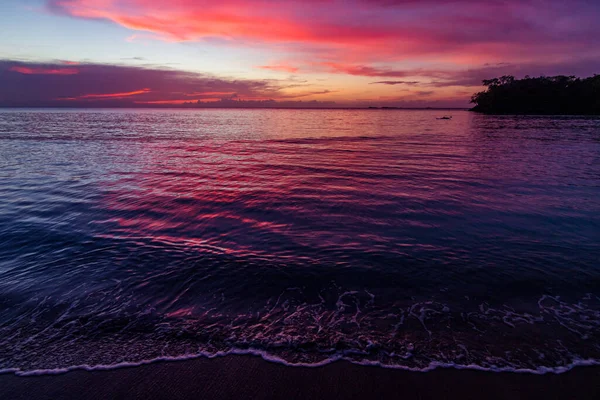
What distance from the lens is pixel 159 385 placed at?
13.8 feet

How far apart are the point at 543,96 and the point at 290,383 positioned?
182444mm

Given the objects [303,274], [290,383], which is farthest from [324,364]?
[303,274]

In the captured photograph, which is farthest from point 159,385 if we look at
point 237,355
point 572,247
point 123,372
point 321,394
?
point 572,247

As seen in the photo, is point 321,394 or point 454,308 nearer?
point 321,394

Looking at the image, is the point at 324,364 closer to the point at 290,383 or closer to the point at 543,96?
the point at 290,383

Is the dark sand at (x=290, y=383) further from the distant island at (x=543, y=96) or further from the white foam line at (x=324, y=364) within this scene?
the distant island at (x=543, y=96)

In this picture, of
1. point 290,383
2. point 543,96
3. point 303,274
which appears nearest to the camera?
point 290,383

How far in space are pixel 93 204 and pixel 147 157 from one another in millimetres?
14145

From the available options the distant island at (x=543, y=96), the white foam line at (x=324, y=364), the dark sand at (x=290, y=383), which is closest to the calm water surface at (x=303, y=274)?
the white foam line at (x=324, y=364)

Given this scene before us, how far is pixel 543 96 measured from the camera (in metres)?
139

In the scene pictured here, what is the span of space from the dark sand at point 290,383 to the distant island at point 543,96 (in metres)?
172

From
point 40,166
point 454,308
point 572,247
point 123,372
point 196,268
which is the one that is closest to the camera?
point 123,372

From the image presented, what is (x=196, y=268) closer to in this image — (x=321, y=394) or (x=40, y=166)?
(x=321, y=394)

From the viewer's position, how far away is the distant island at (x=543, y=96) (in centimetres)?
12788
